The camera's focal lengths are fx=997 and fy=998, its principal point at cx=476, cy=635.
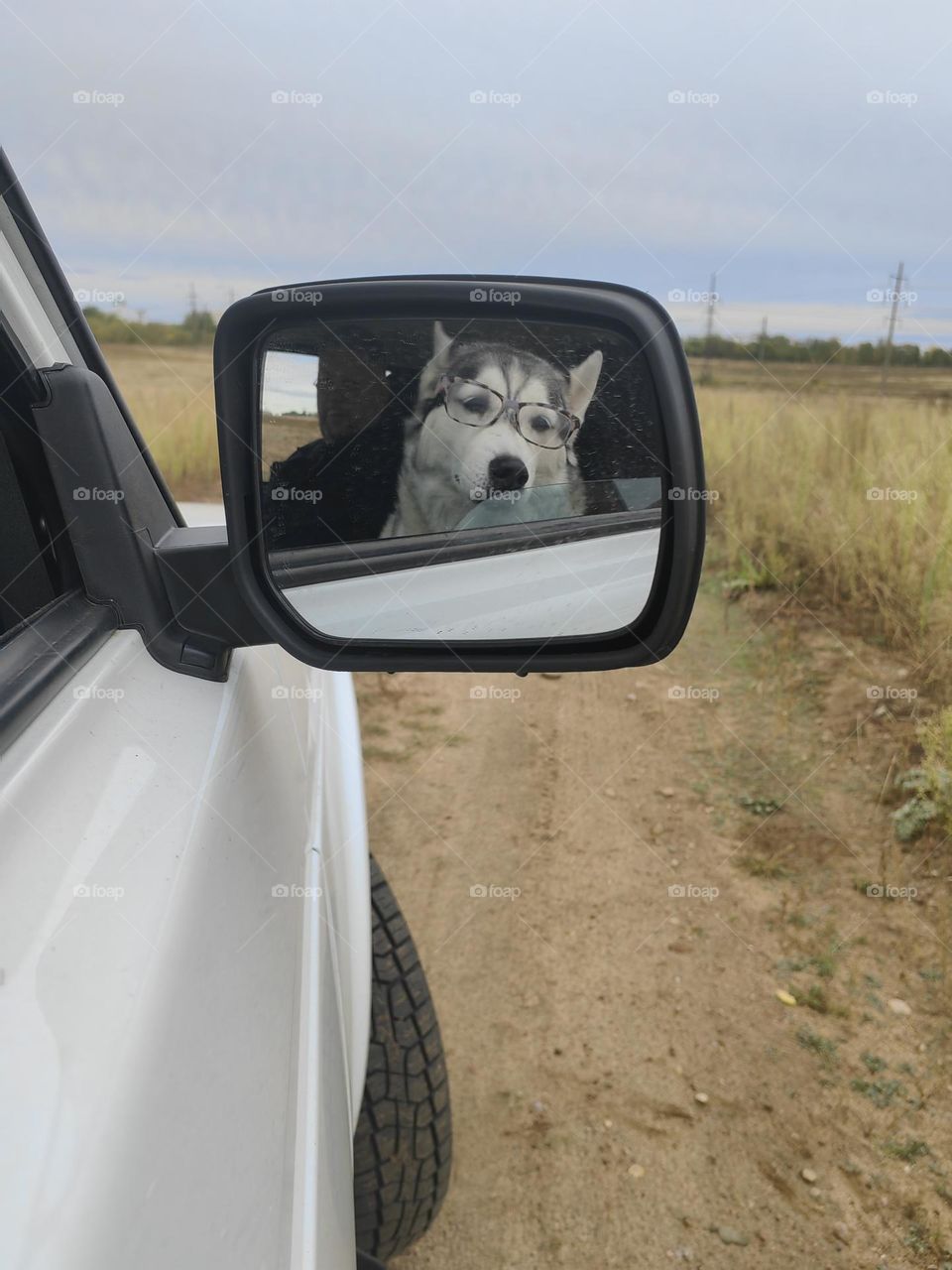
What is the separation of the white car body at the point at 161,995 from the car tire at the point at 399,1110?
778 mm

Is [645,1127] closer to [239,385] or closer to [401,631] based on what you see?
[401,631]

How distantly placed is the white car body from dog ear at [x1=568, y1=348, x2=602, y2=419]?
633 millimetres

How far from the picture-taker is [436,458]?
4.62 feet

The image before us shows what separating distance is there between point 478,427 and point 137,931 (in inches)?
32.0

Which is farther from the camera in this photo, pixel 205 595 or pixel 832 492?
pixel 832 492

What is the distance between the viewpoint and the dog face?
1.38m
